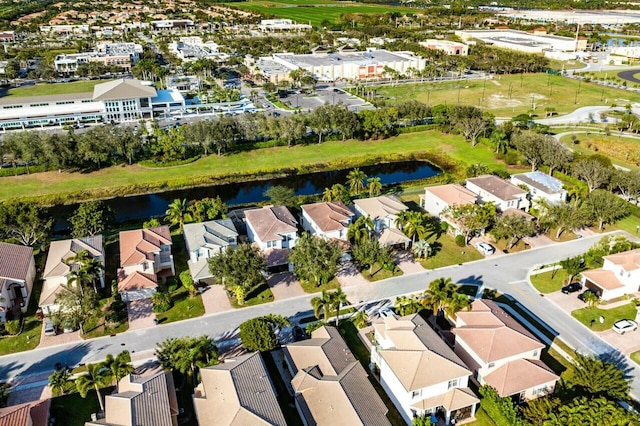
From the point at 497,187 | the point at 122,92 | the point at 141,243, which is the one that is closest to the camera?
the point at 141,243

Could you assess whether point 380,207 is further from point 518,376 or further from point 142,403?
point 142,403

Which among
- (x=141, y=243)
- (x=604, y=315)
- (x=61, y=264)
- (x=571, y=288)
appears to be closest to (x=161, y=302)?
(x=141, y=243)

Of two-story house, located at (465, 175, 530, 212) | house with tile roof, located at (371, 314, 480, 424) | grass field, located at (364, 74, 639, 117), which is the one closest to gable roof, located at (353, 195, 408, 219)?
two-story house, located at (465, 175, 530, 212)

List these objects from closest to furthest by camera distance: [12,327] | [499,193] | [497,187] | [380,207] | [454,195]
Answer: [12,327] → [380,207] → [454,195] → [499,193] → [497,187]

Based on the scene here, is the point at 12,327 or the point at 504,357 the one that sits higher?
the point at 504,357

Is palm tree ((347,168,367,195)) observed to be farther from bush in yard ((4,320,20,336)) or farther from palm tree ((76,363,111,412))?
bush in yard ((4,320,20,336))

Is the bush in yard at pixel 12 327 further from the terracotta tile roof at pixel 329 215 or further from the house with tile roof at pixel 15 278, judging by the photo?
the terracotta tile roof at pixel 329 215

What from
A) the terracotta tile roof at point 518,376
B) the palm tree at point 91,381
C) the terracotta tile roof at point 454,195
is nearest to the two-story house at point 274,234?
the terracotta tile roof at point 454,195
